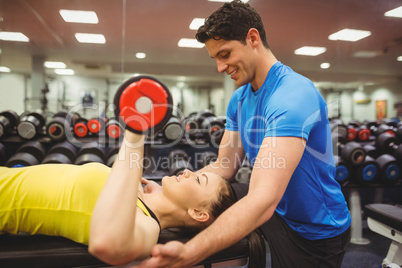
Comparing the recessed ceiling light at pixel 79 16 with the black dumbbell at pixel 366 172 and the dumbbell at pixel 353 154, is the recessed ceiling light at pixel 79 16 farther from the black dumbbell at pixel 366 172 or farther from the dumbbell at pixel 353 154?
the black dumbbell at pixel 366 172

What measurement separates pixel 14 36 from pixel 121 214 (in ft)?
20.5

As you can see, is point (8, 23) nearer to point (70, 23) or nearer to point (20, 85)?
point (70, 23)

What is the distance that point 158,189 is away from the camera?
126 centimetres

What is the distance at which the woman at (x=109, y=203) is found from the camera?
66 centimetres

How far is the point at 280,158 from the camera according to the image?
81 centimetres

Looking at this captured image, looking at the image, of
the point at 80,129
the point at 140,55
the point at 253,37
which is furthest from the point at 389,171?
the point at 140,55

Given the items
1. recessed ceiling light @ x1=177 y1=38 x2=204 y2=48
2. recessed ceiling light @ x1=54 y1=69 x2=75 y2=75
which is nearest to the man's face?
recessed ceiling light @ x1=177 y1=38 x2=204 y2=48

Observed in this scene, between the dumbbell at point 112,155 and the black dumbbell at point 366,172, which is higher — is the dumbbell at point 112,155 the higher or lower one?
the higher one

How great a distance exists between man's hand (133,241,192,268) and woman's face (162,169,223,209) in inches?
15.6

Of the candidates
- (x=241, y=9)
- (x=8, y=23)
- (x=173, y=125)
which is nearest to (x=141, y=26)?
(x=8, y=23)

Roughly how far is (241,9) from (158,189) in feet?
2.81

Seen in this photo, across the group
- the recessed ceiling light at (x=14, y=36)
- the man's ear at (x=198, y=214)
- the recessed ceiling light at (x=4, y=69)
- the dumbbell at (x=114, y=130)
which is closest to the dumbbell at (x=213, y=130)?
the dumbbell at (x=114, y=130)

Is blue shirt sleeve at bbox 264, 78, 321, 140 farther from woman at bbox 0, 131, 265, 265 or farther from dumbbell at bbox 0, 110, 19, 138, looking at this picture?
dumbbell at bbox 0, 110, 19, 138

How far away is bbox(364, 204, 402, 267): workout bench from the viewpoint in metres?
1.36
